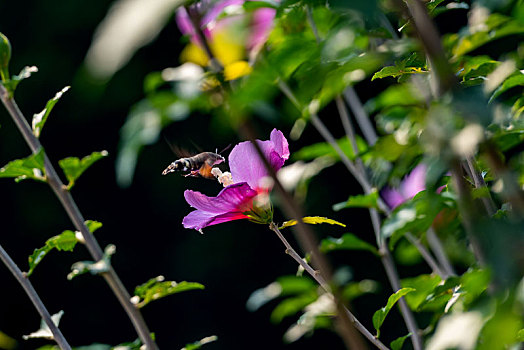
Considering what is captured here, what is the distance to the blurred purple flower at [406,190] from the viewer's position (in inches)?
29.0

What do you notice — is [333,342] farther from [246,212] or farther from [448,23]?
[246,212]

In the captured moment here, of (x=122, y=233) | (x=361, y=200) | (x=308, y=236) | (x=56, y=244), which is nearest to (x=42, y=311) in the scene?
(x=56, y=244)

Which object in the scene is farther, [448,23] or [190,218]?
[448,23]

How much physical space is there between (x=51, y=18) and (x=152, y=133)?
2.34 meters

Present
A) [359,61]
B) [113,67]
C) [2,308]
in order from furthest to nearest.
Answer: [2,308] < [359,61] < [113,67]

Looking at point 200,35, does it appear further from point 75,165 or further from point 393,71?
point 75,165

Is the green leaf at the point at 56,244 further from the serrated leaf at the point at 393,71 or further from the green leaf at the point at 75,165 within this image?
the serrated leaf at the point at 393,71

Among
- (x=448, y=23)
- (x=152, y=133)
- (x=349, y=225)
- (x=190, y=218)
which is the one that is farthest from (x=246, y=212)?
(x=349, y=225)

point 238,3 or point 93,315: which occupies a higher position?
point 238,3

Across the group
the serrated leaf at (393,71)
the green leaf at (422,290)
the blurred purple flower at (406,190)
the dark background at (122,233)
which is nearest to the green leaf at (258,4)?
the serrated leaf at (393,71)

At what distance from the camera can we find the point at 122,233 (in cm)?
253

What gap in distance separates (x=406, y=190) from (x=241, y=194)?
0.33 metres

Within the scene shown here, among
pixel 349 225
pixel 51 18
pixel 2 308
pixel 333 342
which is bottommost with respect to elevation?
pixel 333 342

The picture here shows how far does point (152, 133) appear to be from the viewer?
0.25 m
